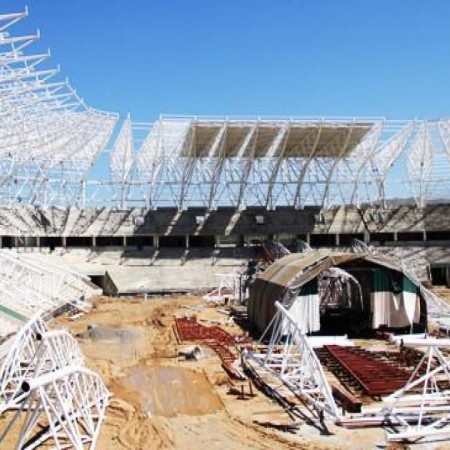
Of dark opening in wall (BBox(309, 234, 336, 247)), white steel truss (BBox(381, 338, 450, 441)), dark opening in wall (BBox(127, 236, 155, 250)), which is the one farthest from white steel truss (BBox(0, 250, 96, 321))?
dark opening in wall (BBox(309, 234, 336, 247))

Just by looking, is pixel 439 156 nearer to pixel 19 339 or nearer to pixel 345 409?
pixel 345 409

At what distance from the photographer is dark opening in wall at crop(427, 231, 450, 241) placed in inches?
2410

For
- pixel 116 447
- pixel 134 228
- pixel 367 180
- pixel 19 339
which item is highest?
pixel 367 180

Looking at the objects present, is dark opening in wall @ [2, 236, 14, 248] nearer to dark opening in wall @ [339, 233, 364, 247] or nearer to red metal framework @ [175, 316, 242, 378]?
dark opening in wall @ [339, 233, 364, 247]

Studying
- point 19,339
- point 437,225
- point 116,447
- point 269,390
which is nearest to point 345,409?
point 269,390

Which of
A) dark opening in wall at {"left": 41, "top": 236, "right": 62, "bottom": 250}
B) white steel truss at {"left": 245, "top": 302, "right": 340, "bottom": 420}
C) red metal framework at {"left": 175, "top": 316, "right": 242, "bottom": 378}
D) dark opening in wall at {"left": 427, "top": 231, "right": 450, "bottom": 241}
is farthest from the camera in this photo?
dark opening in wall at {"left": 427, "top": 231, "right": 450, "bottom": 241}

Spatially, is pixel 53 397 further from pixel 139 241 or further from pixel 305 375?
pixel 139 241

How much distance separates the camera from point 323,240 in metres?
61.8

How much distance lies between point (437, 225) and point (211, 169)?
2239cm

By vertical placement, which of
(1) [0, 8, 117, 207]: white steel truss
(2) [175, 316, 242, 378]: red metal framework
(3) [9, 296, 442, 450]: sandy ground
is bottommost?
(3) [9, 296, 442, 450]: sandy ground

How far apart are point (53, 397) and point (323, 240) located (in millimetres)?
50113

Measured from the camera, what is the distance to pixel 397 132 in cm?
5672

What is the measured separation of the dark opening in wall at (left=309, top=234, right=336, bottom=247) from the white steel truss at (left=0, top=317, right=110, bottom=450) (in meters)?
47.1

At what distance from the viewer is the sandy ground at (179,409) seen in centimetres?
1312
